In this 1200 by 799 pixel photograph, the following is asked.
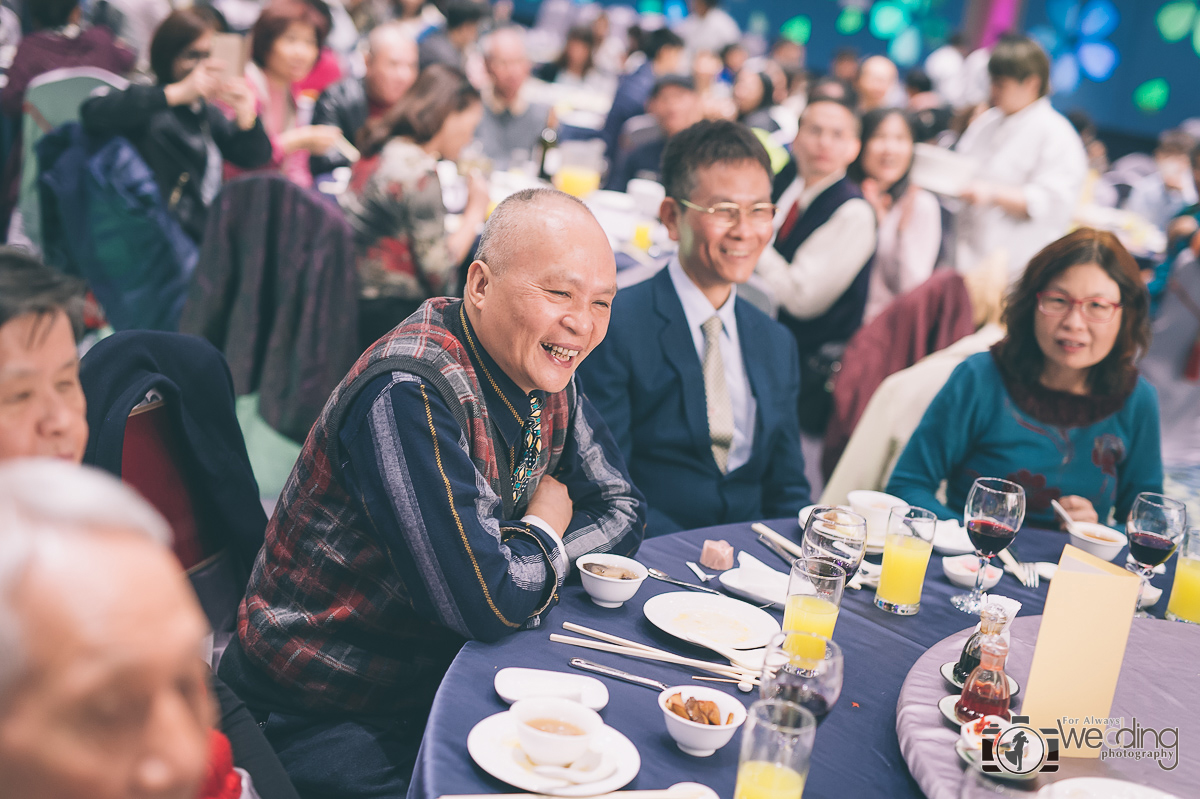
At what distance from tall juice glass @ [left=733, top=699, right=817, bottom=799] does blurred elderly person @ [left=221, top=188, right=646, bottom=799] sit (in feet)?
1.37

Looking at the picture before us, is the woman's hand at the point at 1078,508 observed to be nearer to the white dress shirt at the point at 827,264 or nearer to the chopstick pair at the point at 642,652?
the chopstick pair at the point at 642,652

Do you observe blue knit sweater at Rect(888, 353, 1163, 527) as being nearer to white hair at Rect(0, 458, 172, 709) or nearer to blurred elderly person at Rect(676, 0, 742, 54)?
white hair at Rect(0, 458, 172, 709)

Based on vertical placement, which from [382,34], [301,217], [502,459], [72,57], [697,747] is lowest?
[697,747]

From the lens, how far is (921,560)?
148cm

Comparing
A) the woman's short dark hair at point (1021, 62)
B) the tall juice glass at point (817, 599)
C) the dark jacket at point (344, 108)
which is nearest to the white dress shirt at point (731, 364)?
the tall juice glass at point (817, 599)

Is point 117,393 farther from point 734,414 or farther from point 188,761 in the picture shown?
point 734,414

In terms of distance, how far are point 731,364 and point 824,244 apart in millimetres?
1380

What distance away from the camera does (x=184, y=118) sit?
11.5 ft

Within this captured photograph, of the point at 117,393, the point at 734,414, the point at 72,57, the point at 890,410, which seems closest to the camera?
the point at 117,393

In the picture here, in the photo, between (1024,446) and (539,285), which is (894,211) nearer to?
(1024,446)

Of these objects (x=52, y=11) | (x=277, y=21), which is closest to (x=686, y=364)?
(x=277, y=21)

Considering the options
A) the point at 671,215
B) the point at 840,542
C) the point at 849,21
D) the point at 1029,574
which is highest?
the point at 849,21

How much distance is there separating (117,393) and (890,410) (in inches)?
69.8

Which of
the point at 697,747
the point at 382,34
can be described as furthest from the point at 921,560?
the point at 382,34
